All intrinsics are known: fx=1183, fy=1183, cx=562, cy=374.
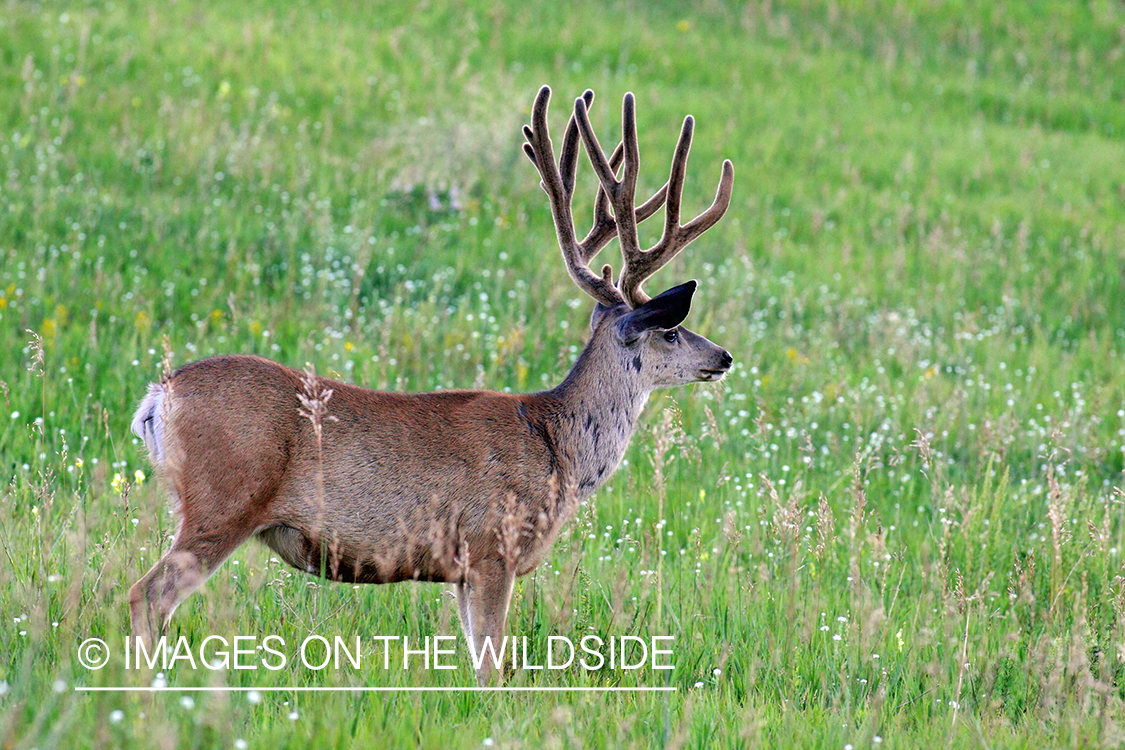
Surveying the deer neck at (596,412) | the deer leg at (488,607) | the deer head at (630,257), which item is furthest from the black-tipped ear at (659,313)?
the deer leg at (488,607)

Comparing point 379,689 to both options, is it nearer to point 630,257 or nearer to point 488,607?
point 488,607

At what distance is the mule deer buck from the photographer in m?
3.86

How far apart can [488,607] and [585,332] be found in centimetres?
389

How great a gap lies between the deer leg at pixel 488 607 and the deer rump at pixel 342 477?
0.06 metres

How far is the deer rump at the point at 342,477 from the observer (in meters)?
3.88

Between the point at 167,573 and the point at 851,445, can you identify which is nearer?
the point at 167,573

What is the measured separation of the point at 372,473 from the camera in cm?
404

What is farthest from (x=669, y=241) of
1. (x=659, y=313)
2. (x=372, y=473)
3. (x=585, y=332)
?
(x=585, y=332)

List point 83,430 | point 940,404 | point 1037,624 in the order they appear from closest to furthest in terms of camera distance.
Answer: point 1037,624
point 83,430
point 940,404

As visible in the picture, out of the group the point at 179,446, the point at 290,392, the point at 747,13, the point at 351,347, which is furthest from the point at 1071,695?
the point at 747,13

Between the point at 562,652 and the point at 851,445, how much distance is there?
3116 mm

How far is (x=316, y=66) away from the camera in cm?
1243

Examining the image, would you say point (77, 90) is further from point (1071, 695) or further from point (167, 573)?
point (1071, 695)

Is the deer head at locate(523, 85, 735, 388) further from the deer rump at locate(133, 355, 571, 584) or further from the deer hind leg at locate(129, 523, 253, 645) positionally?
the deer hind leg at locate(129, 523, 253, 645)
